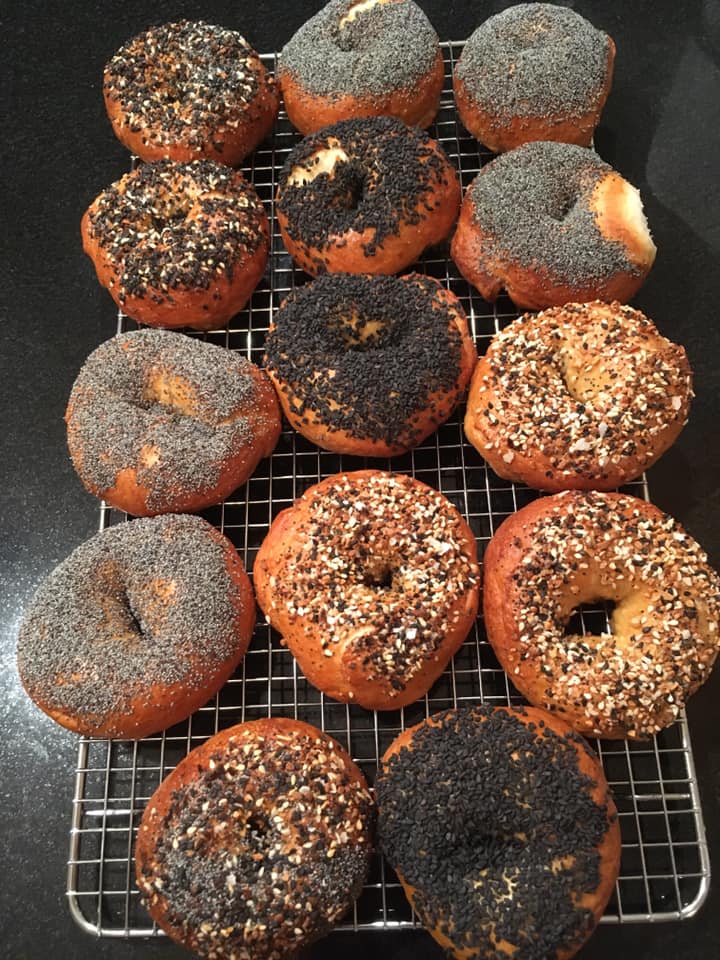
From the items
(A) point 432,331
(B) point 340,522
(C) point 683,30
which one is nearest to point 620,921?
→ (B) point 340,522

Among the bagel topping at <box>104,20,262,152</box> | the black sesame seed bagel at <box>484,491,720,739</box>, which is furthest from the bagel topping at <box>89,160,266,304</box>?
the black sesame seed bagel at <box>484,491,720,739</box>

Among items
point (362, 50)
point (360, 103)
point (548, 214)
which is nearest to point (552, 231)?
point (548, 214)

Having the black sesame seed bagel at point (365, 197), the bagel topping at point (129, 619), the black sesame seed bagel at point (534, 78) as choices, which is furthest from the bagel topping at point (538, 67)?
the bagel topping at point (129, 619)

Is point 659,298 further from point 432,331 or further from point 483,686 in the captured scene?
point 483,686

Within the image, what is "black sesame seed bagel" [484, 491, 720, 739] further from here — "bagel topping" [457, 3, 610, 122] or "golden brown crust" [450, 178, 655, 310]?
"bagel topping" [457, 3, 610, 122]

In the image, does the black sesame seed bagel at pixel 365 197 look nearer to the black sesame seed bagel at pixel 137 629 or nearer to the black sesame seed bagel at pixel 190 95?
the black sesame seed bagel at pixel 190 95
